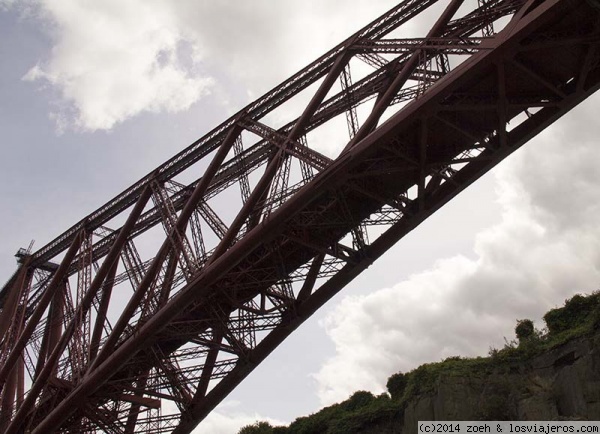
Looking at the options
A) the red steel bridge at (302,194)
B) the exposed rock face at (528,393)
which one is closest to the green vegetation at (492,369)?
the exposed rock face at (528,393)

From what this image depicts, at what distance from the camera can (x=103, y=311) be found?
18328 mm

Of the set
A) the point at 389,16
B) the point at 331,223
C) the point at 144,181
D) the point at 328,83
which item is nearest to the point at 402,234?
the point at 331,223

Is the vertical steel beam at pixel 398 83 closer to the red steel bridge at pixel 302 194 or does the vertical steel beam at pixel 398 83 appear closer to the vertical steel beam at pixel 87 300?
the red steel bridge at pixel 302 194

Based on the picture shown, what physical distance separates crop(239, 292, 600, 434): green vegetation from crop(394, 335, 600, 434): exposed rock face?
8 cm

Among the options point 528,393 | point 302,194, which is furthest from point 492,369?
point 302,194

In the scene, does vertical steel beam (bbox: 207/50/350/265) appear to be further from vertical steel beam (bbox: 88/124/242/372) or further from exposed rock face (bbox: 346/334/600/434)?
exposed rock face (bbox: 346/334/600/434)

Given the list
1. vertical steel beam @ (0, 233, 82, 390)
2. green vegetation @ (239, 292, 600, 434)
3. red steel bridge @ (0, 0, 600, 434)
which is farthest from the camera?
green vegetation @ (239, 292, 600, 434)

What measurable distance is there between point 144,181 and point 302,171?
6836 millimetres

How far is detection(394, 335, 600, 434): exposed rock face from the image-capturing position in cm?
1853

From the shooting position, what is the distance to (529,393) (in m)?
19.7

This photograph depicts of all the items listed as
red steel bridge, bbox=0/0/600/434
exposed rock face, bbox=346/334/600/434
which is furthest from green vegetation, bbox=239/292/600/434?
red steel bridge, bbox=0/0/600/434

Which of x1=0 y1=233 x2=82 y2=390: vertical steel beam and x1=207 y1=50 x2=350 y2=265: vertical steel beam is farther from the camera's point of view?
x1=0 y1=233 x2=82 y2=390: vertical steel beam

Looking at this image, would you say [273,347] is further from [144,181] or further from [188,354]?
[144,181]

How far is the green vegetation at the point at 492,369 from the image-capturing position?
72.1 ft
